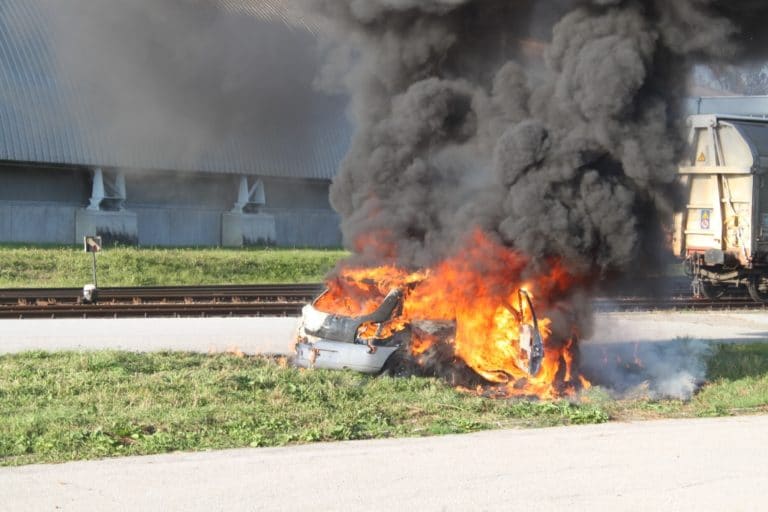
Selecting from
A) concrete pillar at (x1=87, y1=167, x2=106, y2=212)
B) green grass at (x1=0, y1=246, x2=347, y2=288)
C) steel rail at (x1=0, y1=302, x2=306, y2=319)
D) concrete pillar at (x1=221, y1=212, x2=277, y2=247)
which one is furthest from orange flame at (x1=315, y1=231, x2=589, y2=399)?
concrete pillar at (x1=221, y1=212, x2=277, y2=247)

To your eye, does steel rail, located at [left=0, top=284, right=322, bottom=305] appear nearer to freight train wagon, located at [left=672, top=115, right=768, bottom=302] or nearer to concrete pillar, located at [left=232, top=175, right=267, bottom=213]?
freight train wagon, located at [left=672, top=115, right=768, bottom=302]

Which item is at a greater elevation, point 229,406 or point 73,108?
point 73,108

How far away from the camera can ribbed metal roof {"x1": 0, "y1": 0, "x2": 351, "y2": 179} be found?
30609mm

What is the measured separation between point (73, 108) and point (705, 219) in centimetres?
2135

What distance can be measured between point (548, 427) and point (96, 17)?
22638mm

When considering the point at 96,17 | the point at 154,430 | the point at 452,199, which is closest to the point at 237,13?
the point at 96,17

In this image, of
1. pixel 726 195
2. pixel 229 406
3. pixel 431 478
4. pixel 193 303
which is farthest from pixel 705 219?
pixel 431 478

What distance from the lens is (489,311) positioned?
1076cm

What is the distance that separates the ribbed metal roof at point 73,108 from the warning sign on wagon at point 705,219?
1470 centimetres

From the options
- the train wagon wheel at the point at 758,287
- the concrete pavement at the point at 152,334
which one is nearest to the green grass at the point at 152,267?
the concrete pavement at the point at 152,334

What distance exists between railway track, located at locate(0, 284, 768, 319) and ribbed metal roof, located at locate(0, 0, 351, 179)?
10462 mm

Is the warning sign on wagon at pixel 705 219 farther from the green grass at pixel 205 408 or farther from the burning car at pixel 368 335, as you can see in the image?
the green grass at pixel 205 408

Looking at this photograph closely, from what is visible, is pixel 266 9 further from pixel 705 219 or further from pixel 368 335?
pixel 368 335

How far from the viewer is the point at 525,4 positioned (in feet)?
37.4
